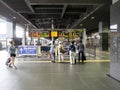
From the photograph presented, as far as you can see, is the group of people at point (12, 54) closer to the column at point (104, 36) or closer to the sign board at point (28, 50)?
the sign board at point (28, 50)

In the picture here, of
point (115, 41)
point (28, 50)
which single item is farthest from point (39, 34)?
point (115, 41)

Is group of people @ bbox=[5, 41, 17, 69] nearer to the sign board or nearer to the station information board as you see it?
the sign board

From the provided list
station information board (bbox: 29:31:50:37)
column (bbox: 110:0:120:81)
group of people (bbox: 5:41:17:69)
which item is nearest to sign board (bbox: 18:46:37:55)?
station information board (bbox: 29:31:50:37)

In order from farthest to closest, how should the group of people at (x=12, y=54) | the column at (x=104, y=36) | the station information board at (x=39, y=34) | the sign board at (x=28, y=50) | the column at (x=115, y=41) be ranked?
the column at (x=104, y=36), the station information board at (x=39, y=34), the sign board at (x=28, y=50), the group of people at (x=12, y=54), the column at (x=115, y=41)

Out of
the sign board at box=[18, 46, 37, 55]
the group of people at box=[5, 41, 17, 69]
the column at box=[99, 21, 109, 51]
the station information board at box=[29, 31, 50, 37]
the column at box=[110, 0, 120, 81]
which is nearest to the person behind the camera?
the column at box=[110, 0, 120, 81]

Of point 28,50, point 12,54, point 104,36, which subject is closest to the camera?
point 12,54

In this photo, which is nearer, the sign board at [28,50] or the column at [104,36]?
the sign board at [28,50]

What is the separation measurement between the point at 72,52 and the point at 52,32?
486 cm

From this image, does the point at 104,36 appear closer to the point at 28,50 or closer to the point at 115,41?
the point at 28,50

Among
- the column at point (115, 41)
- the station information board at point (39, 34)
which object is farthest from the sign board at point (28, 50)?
the column at point (115, 41)

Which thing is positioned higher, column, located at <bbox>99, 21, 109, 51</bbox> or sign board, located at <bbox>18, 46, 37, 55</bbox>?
column, located at <bbox>99, 21, 109, 51</bbox>

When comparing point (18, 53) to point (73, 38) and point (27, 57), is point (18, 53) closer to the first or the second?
point (27, 57)

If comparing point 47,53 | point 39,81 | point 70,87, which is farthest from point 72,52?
point 70,87

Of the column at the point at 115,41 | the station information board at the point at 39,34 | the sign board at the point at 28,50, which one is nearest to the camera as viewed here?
the column at the point at 115,41
